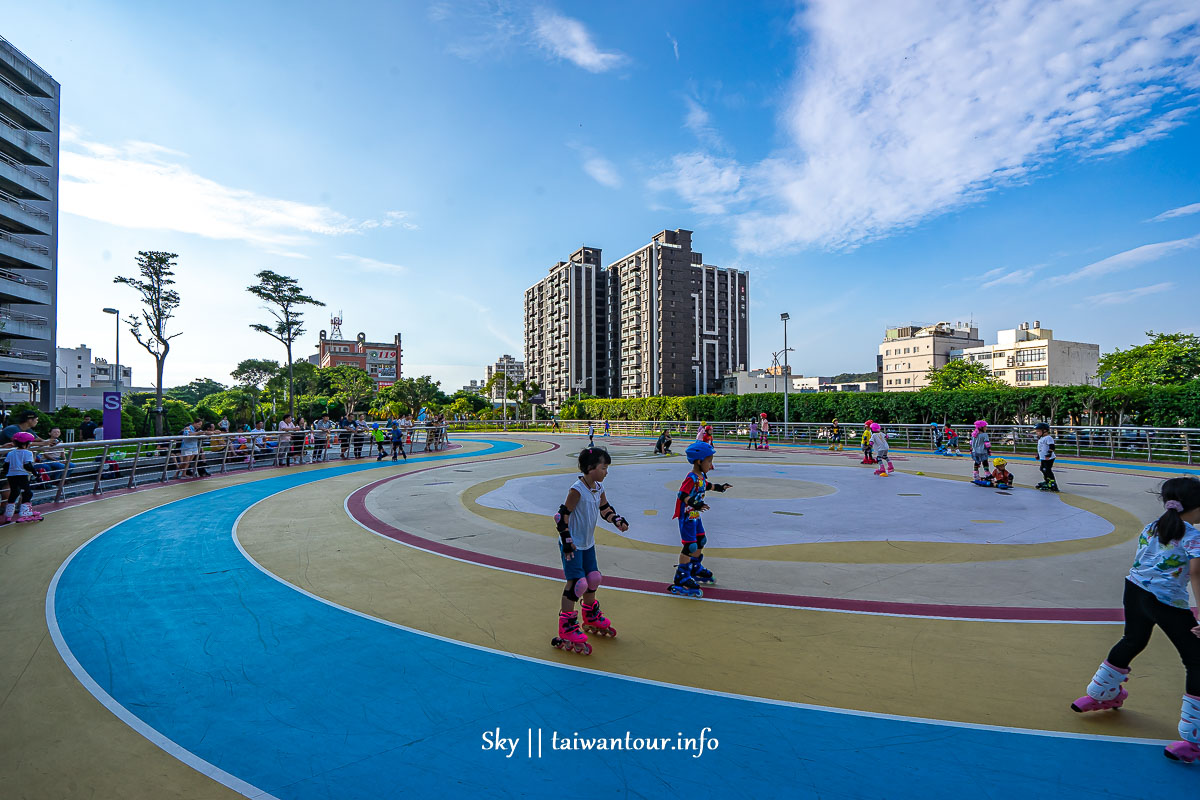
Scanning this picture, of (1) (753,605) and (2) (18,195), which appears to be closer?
(1) (753,605)

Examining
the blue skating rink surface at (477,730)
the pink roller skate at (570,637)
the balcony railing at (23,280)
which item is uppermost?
the balcony railing at (23,280)

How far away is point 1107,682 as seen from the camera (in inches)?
139

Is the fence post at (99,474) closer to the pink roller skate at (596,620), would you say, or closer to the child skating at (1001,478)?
the pink roller skate at (596,620)

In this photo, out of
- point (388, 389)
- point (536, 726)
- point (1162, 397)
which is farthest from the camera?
point (388, 389)

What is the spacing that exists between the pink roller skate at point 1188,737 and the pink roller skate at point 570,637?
3.70 metres

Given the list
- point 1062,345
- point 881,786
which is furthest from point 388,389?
point 1062,345

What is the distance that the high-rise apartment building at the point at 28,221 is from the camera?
129 feet

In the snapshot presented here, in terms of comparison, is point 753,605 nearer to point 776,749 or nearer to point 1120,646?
point 776,749

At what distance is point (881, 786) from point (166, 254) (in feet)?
169

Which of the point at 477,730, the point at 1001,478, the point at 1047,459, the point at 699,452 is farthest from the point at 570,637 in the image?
the point at 1001,478

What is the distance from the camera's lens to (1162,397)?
79.6ft

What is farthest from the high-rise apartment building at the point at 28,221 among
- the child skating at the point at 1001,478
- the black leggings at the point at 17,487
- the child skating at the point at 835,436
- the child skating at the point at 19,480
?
the child skating at the point at 1001,478

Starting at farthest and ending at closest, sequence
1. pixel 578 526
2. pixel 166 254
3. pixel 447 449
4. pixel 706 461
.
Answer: pixel 166 254
pixel 447 449
pixel 706 461
pixel 578 526

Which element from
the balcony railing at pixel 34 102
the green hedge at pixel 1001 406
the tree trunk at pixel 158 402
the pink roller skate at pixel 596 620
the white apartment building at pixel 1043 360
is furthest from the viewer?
the white apartment building at pixel 1043 360
